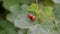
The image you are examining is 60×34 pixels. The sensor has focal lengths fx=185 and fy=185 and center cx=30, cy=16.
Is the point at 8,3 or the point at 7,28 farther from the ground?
the point at 8,3

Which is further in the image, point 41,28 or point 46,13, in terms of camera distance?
point 46,13

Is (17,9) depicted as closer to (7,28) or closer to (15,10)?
(15,10)

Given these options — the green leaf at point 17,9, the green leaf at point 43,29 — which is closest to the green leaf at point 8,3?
the green leaf at point 17,9

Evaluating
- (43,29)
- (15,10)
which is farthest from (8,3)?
(43,29)

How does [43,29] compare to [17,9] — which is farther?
[17,9]

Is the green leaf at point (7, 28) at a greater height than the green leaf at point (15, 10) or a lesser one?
lesser

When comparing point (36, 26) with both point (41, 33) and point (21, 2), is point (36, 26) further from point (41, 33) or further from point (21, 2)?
point (21, 2)

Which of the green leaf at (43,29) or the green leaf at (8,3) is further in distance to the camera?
the green leaf at (8,3)

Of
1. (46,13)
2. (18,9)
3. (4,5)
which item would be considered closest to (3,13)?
(4,5)

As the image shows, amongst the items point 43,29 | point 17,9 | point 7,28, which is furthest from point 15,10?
point 43,29

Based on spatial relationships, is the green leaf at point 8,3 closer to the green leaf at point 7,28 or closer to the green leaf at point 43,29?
the green leaf at point 7,28

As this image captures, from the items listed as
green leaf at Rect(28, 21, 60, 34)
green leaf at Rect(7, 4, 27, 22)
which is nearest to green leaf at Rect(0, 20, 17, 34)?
green leaf at Rect(7, 4, 27, 22)
